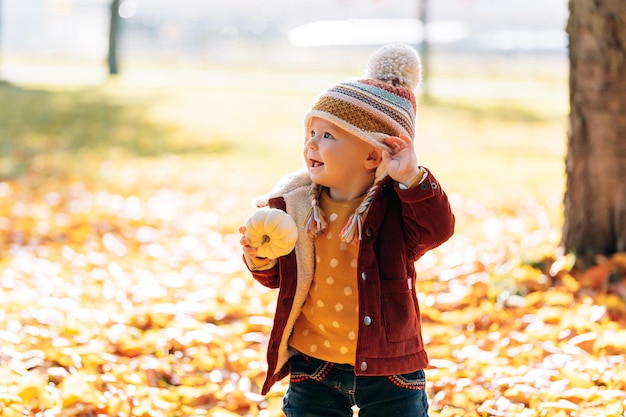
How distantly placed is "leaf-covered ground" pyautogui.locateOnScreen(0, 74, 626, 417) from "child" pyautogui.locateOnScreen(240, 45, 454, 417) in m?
0.88

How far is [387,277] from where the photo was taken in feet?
8.50

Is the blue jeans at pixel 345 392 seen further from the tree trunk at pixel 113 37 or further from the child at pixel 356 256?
the tree trunk at pixel 113 37

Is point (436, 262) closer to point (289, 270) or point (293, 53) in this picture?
point (289, 270)

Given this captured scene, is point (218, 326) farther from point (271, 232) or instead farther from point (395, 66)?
point (395, 66)

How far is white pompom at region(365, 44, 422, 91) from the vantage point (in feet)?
8.57

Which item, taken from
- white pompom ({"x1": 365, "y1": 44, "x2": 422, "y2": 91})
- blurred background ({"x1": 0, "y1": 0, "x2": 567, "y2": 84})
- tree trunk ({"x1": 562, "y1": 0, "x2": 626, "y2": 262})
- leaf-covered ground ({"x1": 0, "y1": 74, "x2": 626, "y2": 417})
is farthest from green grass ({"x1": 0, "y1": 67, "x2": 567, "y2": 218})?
blurred background ({"x1": 0, "y1": 0, "x2": 567, "y2": 84})

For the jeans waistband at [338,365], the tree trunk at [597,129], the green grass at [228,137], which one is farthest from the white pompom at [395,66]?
the green grass at [228,137]

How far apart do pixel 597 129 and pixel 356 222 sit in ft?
10.5

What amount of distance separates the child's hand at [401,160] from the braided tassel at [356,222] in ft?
0.40

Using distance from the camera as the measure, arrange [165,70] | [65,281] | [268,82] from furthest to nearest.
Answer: [165,70] → [268,82] → [65,281]

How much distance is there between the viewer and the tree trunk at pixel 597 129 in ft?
16.8

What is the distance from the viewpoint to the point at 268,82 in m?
21.8

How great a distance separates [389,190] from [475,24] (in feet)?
114

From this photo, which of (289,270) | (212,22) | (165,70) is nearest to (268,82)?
(165,70)
